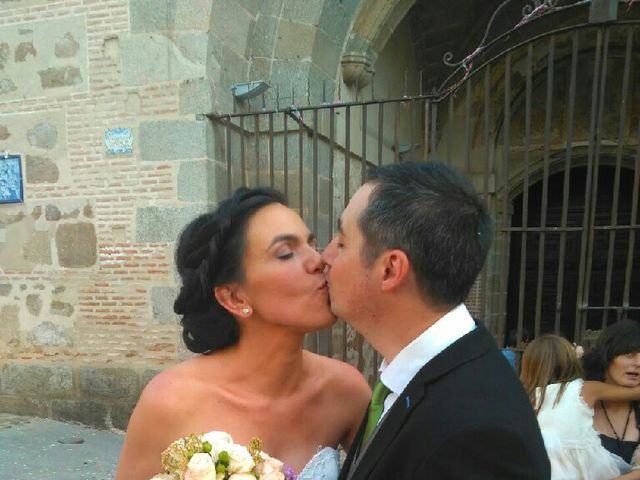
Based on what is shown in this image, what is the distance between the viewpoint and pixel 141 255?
5098 mm

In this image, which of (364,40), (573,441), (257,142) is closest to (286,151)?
(257,142)

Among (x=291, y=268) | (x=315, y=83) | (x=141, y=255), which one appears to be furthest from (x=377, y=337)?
(x=315, y=83)

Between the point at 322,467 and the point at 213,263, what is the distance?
0.76 meters

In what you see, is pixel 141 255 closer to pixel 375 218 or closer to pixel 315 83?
pixel 315 83

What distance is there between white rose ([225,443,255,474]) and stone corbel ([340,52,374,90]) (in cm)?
543

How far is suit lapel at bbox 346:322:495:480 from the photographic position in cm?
114

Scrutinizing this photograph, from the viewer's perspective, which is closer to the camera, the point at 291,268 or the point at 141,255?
the point at 291,268

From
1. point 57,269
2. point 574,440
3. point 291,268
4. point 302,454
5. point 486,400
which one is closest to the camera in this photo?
point 486,400

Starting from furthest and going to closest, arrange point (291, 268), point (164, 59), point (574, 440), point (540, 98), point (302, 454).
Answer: point (540, 98), point (164, 59), point (574, 440), point (302, 454), point (291, 268)

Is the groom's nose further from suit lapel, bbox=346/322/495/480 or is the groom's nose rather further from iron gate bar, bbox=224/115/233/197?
iron gate bar, bbox=224/115/233/197

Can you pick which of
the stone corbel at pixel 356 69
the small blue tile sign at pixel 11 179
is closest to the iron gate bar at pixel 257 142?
the stone corbel at pixel 356 69

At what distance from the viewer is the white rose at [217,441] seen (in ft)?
4.53

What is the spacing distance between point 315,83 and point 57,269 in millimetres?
3277

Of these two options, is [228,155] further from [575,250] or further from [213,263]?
[575,250]
